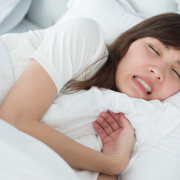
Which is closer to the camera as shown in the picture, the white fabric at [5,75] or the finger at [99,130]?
the white fabric at [5,75]

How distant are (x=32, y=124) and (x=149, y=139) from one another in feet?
1.39

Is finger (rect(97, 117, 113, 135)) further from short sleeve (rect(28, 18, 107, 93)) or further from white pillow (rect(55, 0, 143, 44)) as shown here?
white pillow (rect(55, 0, 143, 44))

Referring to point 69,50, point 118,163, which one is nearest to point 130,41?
point 69,50

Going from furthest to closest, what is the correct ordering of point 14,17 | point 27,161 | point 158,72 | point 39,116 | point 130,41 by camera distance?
point 14,17 → point 130,41 → point 158,72 → point 39,116 → point 27,161

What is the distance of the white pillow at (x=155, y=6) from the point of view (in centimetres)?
103

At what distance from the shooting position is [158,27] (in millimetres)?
813

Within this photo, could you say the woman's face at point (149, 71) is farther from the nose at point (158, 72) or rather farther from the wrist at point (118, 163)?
the wrist at point (118, 163)

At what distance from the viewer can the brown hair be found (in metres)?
0.76

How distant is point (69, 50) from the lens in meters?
0.62

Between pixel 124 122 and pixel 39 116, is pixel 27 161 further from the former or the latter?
pixel 124 122

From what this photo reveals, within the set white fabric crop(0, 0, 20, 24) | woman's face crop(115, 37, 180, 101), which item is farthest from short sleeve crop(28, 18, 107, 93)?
white fabric crop(0, 0, 20, 24)

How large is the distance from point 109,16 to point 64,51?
55 cm

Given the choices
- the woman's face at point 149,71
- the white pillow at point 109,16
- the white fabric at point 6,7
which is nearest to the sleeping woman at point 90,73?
the woman's face at point 149,71

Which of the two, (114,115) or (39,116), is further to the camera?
(114,115)
